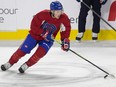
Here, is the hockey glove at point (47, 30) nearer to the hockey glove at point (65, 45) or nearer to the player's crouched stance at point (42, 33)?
the player's crouched stance at point (42, 33)

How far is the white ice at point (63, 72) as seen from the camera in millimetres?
3307

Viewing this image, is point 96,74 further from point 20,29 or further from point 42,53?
point 20,29

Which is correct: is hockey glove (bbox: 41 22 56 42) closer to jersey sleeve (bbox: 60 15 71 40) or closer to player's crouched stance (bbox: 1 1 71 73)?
player's crouched stance (bbox: 1 1 71 73)

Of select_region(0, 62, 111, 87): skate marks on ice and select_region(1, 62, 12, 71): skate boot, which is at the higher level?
select_region(1, 62, 12, 71): skate boot

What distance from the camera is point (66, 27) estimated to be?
3762mm

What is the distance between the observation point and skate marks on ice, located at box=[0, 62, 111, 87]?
11.0ft

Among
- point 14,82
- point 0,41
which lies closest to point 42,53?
point 14,82

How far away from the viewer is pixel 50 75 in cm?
366

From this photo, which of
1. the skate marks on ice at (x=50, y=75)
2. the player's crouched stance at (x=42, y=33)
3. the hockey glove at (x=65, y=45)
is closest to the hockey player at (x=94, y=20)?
the skate marks on ice at (x=50, y=75)

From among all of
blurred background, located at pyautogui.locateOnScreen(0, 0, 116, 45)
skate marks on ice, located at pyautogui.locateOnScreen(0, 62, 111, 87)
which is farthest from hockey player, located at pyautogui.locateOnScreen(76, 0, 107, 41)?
skate marks on ice, located at pyautogui.locateOnScreen(0, 62, 111, 87)

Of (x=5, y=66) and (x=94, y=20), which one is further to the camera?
(x=94, y=20)

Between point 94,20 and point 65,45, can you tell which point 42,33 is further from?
point 94,20

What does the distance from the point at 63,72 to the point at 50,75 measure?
7.0 inches

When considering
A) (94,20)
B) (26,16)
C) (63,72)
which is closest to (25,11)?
(26,16)
